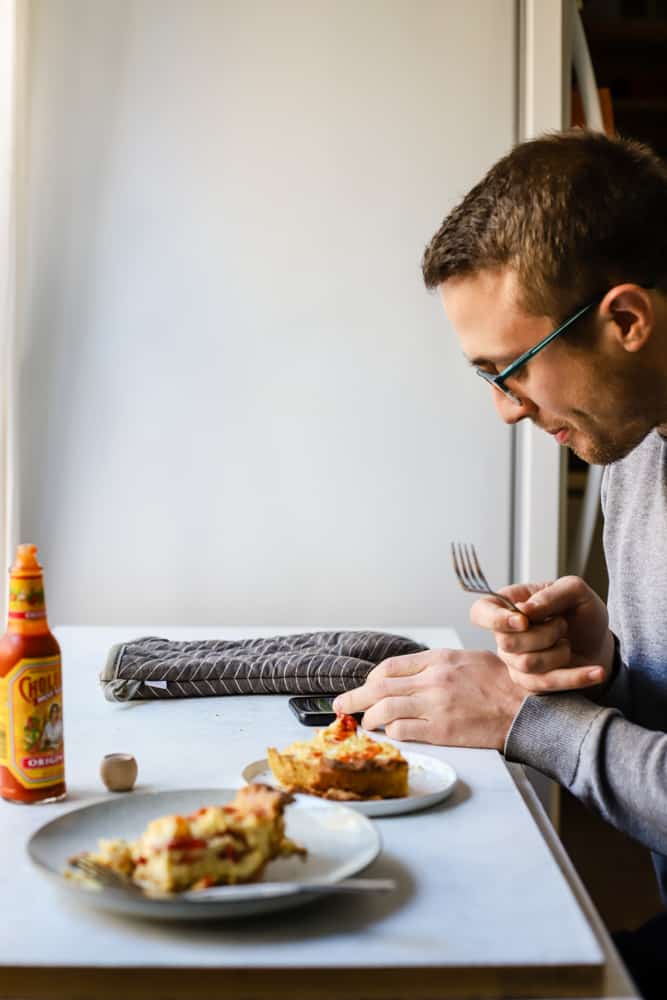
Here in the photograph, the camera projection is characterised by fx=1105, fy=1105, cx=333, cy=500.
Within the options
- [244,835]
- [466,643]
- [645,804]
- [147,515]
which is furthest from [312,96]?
[244,835]

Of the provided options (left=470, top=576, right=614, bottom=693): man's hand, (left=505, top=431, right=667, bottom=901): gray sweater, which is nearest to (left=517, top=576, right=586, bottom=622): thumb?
(left=470, top=576, right=614, bottom=693): man's hand

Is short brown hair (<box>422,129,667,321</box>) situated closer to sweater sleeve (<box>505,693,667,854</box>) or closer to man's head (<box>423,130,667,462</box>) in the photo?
man's head (<box>423,130,667,462</box>)

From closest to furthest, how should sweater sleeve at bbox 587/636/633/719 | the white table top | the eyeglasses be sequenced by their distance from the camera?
the white table top
the eyeglasses
sweater sleeve at bbox 587/636/633/719

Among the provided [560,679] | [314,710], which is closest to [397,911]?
[560,679]

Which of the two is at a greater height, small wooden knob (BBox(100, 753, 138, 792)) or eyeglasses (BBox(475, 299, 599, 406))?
eyeglasses (BBox(475, 299, 599, 406))

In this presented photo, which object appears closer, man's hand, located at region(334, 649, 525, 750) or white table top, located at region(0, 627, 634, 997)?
white table top, located at region(0, 627, 634, 997)

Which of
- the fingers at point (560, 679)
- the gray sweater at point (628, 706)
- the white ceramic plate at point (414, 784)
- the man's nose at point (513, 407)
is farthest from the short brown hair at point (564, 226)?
the white ceramic plate at point (414, 784)

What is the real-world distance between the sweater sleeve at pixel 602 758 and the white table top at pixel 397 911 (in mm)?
45

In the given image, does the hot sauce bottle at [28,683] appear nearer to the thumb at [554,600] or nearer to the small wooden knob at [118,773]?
the small wooden knob at [118,773]

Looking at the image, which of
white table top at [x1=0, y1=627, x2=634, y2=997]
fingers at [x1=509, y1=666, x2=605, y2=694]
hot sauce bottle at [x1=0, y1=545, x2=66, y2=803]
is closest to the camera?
white table top at [x1=0, y1=627, x2=634, y2=997]

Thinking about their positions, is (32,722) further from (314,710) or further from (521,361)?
(521,361)

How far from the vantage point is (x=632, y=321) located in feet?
4.09

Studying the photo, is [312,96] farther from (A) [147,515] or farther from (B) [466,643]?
(B) [466,643]

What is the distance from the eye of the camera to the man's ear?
48.3 inches
